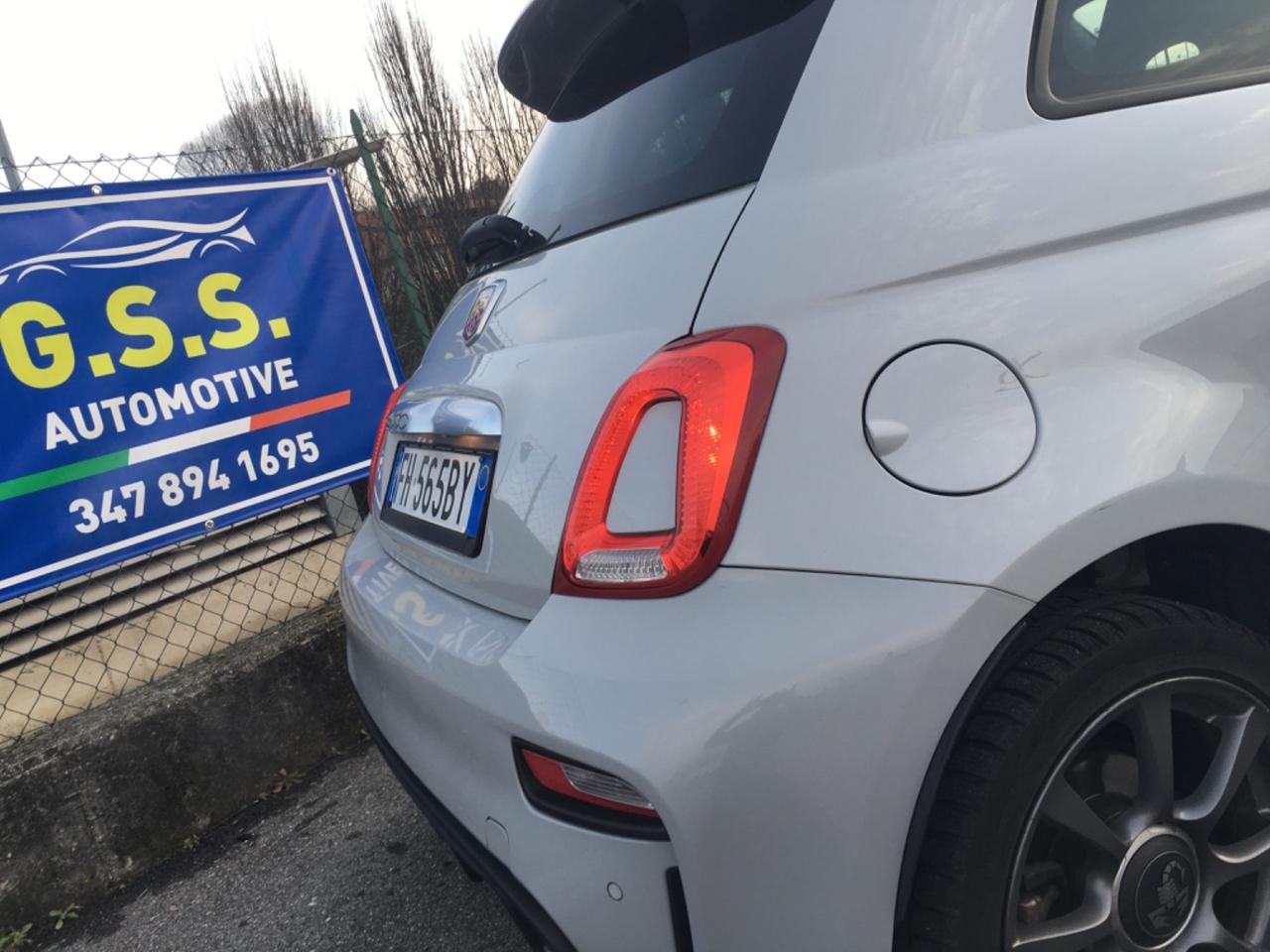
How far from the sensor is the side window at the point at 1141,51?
1.29 meters

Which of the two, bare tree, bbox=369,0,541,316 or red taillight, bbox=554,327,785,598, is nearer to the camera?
red taillight, bbox=554,327,785,598

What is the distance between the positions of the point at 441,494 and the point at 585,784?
65 centimetres

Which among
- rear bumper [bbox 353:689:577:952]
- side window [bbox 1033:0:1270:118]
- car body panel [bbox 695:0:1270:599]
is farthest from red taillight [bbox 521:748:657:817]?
side window [bbox 1033:0:1270:118]

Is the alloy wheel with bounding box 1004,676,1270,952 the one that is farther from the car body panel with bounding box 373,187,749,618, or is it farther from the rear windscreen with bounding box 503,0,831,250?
the rear windscreen with bounding box 503,0,831,250

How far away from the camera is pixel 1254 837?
4.66ft

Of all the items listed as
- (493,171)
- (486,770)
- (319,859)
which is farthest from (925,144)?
(493,171)

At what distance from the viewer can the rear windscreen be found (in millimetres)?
1309

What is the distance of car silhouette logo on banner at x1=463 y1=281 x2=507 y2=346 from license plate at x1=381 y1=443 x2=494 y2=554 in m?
0.23

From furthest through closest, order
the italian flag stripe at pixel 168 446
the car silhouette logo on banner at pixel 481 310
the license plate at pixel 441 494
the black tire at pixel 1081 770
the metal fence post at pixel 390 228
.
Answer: the metal fence post at pixel 390 228 → the italian flag stripe at pixel 168 446 → the car silhouette logo on banner at pixel 481 310 → the license plate at pixel 441 494 → the black tire at pixel 1081 770

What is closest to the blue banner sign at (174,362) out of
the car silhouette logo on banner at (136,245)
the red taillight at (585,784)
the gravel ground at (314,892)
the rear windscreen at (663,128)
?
the car silhouette logo on banner at (136,245)

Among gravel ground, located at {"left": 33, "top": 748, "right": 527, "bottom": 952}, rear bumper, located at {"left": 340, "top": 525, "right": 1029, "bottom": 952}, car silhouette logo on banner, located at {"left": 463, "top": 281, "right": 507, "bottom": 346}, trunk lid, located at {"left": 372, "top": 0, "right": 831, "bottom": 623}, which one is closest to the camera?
rear bumper, located at {"left": 340, "top": 525, "right": 1029, "bottom": 952}

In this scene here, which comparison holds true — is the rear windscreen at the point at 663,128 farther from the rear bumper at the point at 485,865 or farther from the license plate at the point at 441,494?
the rear bumper at the point at 485,865

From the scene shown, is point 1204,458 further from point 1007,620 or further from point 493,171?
point 493,171

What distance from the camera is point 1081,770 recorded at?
1.33 meters
